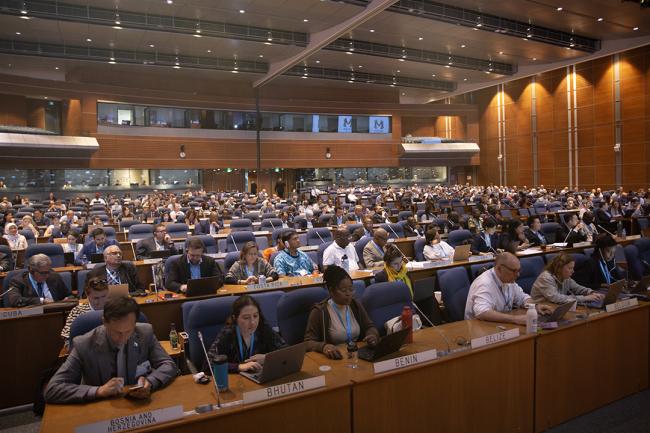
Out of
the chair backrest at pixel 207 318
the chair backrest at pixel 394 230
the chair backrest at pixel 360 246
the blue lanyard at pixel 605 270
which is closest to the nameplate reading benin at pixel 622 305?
the blue lanyard at pixel 605 270

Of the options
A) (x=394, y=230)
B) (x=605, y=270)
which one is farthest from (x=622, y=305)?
(x=394, y=230)

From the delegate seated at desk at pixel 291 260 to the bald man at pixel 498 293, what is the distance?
9.44ft

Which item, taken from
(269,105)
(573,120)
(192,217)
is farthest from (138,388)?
(573,120)

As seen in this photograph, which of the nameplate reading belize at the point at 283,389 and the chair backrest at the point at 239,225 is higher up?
the chair backrest at the point at 239,225

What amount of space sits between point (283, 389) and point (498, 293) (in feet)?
8.01

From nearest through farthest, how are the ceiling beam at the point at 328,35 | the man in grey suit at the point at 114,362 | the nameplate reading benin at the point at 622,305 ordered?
the man in grey suit at the point at 114,362, the nameplate reading benin at the point at 622,305, the ceiling beam at the point at 328,35

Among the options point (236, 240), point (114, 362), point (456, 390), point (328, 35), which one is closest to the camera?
point (114, 362)

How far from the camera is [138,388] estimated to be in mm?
2652

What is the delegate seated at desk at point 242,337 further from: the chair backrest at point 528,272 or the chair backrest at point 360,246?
the chair backrest at point 360,246

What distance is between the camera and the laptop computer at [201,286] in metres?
5.33

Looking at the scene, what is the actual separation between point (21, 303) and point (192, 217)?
8.78 meters

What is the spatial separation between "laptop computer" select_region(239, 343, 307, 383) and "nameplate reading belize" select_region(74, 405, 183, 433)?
1.74 ft

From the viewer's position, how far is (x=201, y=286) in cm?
537

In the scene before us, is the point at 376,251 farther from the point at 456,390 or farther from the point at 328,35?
the point at 328,35
